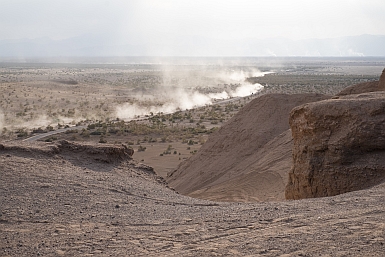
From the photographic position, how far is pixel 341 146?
991cm

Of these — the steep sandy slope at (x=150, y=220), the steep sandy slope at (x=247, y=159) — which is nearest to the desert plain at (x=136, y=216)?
the steep sandy slope at (x=150, y=220)

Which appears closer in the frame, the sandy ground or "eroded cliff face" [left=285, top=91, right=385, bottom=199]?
the sandy ground

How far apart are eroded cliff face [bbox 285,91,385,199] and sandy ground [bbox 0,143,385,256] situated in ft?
4.32

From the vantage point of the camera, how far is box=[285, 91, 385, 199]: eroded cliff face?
9594mm

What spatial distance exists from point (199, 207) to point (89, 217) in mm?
1901

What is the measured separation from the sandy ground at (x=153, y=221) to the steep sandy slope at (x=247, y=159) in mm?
4881

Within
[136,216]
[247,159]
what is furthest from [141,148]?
[136,216]

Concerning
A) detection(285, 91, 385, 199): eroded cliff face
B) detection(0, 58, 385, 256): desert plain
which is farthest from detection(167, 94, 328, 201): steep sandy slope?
detection(285, 91, 385, 199): eroded cliff face

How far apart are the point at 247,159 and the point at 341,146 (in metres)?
7.10

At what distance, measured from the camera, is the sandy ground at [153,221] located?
564 centimetres

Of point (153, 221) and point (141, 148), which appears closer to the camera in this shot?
point (153, 221)

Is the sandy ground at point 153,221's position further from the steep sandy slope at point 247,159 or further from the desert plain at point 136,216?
the steep sandy slope at point 247,159

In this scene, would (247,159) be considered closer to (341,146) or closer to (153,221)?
(341,146)

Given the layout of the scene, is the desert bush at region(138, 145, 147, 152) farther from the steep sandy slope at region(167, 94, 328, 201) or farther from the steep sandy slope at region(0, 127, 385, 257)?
the steep sandy slope at region(0, 127, 385, 257)
